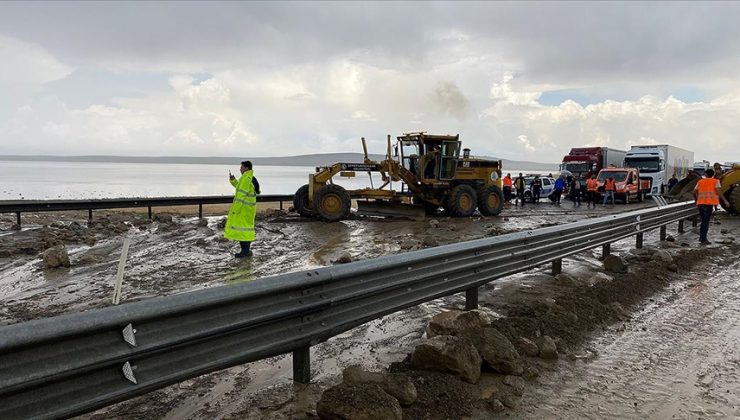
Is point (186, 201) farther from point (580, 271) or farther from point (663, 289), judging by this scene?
point (663, 289)

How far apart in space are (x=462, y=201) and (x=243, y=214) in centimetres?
1015

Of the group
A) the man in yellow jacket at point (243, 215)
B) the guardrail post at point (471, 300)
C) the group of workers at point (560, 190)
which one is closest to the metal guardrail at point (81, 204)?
the man in yellow jacket at point (243, 215)

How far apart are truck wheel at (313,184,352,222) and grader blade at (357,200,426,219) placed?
4.80ft

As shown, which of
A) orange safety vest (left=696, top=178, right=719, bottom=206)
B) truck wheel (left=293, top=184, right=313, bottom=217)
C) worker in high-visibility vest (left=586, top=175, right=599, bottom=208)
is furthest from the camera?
worker in high-visibility vest (left=586, top=175, right=599, bottom=208)

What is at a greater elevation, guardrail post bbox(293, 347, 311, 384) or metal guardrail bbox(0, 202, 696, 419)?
metal guardrail bbox(0, 202, 696, 419)

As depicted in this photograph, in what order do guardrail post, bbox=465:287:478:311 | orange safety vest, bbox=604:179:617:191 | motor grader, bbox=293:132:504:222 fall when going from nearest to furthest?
1. guardrail post, bbox=465:287:478:311
2. motor grader, bbox=293:132:504:222
3. orange safety vest, bbox=604:179:617:191

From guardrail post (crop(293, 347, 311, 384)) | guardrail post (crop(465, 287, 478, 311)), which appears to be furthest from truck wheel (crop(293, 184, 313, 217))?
guardrail post (crop(293, 347, 311, 384))

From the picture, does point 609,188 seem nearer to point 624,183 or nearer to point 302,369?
point 624,183

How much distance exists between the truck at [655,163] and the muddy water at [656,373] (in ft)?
90.2

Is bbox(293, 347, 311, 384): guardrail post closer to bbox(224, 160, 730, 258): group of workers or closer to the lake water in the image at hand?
bbox(224, 160, 730, 258): group of workers

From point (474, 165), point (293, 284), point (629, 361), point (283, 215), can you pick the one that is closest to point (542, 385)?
point (629, 361)

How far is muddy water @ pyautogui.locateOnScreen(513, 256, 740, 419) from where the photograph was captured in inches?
140

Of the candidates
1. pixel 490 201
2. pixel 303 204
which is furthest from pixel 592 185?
pixel 303 204

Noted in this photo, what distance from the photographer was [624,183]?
2734 centimetres
